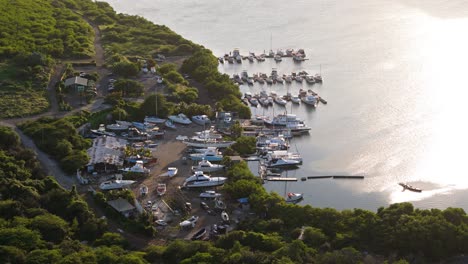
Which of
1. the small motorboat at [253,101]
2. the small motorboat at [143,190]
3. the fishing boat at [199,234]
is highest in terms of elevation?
the small motorboat at [253,101]

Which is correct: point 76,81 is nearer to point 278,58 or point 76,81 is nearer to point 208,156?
point 208,156

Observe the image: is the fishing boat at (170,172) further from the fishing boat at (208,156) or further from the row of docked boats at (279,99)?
the row of docked boats at (279,99)

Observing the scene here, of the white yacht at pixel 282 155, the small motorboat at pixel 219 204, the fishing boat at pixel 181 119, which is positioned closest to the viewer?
the small motorboat at pixel 219 204

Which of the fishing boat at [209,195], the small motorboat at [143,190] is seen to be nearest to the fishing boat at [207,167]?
the fishing boat at [209,195]

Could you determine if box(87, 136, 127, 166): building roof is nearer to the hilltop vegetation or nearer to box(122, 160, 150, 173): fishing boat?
box(122, 160, 150, 173): fishing boat

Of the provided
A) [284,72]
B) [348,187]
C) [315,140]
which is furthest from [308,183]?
[284,72]

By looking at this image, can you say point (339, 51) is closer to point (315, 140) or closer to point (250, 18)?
point (250, 18)
